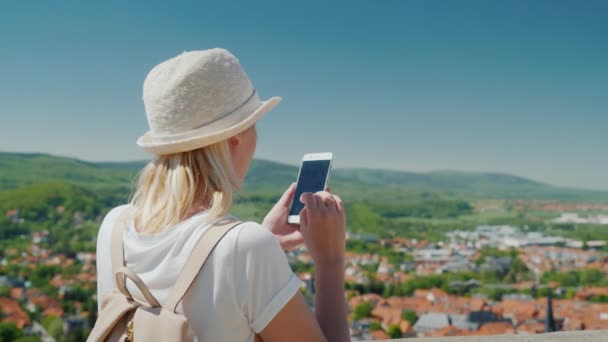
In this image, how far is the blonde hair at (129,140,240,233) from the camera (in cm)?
74

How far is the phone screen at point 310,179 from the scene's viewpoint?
980 millimetres

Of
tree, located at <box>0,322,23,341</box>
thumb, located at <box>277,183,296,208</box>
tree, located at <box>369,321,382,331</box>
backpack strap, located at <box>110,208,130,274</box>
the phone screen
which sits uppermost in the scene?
the phone screen

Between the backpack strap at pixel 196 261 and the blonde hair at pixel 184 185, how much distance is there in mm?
41

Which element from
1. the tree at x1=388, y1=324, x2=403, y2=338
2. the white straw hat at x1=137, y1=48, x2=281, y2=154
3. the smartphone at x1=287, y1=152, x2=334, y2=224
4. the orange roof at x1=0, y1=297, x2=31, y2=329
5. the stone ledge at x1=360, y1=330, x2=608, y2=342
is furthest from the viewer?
the tree at x1=388, y1=324, x2=403, y2=338

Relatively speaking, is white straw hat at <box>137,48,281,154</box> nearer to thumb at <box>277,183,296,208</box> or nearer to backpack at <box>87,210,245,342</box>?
backpack at <box>87,210,245,342</box>

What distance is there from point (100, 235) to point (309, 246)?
1.01ft

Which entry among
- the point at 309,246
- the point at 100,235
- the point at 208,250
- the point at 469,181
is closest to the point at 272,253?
the point at 208,250

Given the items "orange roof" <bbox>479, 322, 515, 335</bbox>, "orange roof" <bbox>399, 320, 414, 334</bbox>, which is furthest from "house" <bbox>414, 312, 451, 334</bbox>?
"orange roof" <bbox>479, 322, 515, 335</bbox>

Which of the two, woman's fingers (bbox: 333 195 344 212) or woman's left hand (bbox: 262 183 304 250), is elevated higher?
woman's fingers (bbox: 333 195 344 212)

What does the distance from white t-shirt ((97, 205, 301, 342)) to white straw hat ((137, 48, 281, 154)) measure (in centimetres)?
12

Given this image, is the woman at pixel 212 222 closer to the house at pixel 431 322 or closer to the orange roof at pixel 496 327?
→ the orange roof at pixel 496 327

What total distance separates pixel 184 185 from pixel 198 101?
0.12 m

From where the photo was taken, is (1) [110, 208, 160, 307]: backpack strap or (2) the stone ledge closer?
(1) [110, 208, 160, 307]: backpack strap

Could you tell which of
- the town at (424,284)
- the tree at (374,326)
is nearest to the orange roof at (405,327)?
the town at (424,284)
